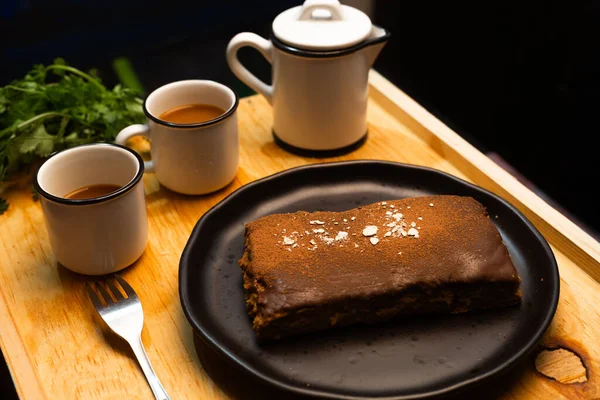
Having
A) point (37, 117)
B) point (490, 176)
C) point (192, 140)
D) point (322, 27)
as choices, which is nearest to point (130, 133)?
point (192, 140)

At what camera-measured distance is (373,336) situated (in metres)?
0.97

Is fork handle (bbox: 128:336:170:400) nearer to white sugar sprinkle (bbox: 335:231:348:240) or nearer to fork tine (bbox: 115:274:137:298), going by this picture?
fork tine (bbox: 115:274:137:298)

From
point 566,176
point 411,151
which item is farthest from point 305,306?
point 566,176

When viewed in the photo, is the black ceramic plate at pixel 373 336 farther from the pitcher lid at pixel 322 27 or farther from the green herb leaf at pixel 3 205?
the green herb leaf at pixel 3 205

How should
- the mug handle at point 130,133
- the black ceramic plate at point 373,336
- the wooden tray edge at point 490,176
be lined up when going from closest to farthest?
1. the black ceramic plate at point 373,336
2. the wooden tray edge at point 490,176
3. the mug handle at point 130,133

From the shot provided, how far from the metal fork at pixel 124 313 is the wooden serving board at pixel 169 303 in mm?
25

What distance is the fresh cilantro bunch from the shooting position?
1312 millimetres

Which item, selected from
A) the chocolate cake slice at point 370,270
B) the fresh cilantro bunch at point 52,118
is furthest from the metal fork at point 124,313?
the fresh cilantro bunch at point 52,118

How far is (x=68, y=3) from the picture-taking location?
2045 millimetres

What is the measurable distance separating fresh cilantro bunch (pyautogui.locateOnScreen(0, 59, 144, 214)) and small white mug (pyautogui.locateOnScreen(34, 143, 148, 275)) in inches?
9.6

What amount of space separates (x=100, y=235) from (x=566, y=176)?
1.26 metres

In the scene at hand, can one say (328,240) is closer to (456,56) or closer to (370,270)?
(370,270)

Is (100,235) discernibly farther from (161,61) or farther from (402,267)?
(161,61)

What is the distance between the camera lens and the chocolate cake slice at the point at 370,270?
0.94m
